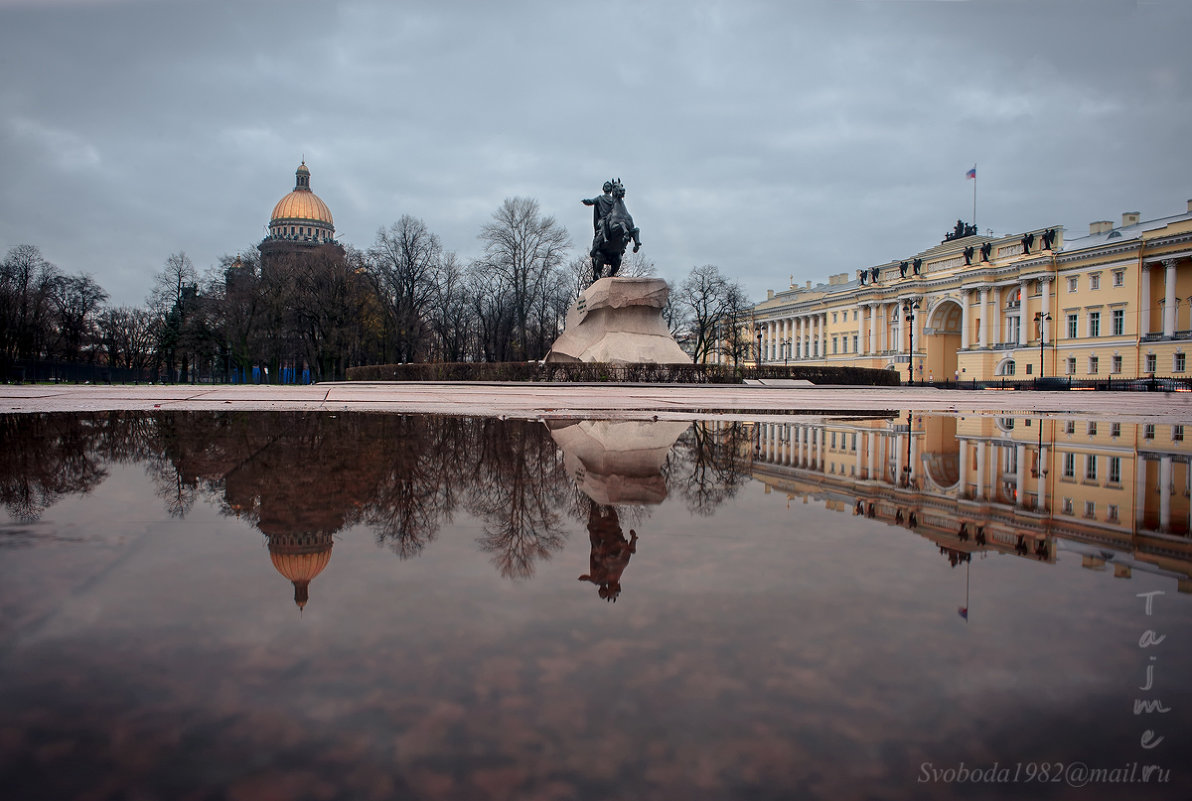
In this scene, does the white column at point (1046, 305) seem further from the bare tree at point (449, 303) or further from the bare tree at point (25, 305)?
the bare tree at point (25, 305)

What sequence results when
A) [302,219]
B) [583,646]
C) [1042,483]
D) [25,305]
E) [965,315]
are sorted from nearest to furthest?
[583,646] < [1042,483] < [25,305] < [965,315] < [302,219]

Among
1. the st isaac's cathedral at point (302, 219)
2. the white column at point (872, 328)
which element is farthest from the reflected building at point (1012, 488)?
the st isaac's cathedral at point (302, 219)

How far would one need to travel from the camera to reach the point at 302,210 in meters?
92.6

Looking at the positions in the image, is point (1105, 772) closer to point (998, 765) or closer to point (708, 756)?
point (998, 765)

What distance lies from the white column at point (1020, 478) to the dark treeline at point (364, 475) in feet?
3.97

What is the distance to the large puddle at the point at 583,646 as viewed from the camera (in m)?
0.95

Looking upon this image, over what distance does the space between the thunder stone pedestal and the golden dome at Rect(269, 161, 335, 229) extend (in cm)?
7694

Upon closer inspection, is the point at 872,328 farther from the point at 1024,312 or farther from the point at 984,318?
the point at 1024,312

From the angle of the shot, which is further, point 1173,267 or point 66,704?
point 1173,267

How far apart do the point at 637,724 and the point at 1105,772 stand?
64 centimetres

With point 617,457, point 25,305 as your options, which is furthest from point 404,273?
point 617,457

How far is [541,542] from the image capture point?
7.02 ft

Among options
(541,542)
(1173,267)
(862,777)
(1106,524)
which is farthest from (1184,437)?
(1173,267)

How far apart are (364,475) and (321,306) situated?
160 feet
